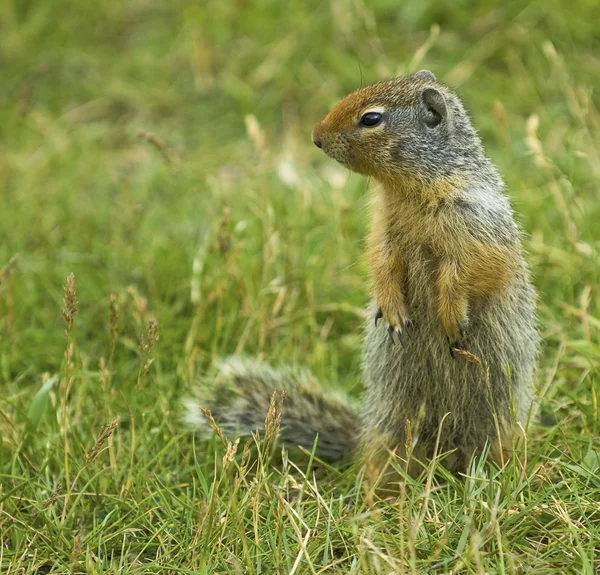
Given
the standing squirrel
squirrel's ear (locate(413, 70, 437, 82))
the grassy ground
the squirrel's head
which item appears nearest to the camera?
the grassy ground

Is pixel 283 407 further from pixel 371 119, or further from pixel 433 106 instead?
pixel 433 106

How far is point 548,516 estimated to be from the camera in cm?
272

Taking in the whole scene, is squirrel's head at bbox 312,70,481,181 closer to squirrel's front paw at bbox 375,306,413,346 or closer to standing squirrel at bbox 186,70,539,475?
standing squirrel at bbox 186,70,539,475

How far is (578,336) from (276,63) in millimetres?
3717

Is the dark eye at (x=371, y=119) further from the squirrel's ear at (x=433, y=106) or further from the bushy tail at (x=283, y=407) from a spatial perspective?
the bushy tail at (x=283, y=407)

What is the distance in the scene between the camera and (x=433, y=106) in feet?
10.8

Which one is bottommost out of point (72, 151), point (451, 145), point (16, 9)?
point (72, 151)

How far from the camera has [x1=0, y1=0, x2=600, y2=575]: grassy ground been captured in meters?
2.70

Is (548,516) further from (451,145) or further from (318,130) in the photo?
(318,130)

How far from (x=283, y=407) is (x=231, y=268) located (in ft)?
3.10

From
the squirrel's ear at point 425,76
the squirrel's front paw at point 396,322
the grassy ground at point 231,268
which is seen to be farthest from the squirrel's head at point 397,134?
the grassy ground at point 231,268

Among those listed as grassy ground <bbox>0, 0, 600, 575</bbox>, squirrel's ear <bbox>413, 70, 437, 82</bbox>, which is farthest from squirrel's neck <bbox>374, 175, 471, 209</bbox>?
grassy ground <bbox>0, 0, 600, 575</bbox>

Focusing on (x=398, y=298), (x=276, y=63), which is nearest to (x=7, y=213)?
(x=276, y=63)

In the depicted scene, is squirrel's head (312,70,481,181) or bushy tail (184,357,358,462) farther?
bushy tail (184,357,358,462)
